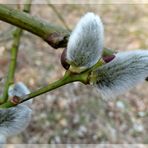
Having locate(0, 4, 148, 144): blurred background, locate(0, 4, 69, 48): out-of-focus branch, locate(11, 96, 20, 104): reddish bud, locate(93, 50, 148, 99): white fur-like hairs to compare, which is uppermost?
locate(93, 50, 148, 99): white fur-like hairs

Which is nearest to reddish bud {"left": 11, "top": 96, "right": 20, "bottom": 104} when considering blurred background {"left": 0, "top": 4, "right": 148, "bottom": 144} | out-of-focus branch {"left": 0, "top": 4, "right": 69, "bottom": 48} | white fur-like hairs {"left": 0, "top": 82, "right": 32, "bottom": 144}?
white fur-like hairs {"left": 0, "top": 82, "right": 32, "bottom": 144}

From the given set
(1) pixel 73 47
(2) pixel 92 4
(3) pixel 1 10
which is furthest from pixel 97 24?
(2) pixel 92 4

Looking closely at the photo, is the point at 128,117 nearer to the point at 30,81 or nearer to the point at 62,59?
the point at 30,81

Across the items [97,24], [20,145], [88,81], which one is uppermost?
[97,24]

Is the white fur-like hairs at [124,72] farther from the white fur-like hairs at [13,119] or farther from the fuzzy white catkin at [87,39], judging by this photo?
the white fur-like hairs at [13,119]

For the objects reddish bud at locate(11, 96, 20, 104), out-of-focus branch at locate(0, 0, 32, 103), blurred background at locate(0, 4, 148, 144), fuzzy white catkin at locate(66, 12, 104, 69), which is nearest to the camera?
fuzzy white catkin at locate(66, 12, 104, 69)

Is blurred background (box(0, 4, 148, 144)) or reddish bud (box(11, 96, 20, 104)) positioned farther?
blurred background (box(0, 4, 148, 144))

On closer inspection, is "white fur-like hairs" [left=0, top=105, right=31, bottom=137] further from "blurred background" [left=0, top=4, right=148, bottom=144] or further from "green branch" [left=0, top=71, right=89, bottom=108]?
"blurred background" [left=0, top=4, right=148, bottom=144]
